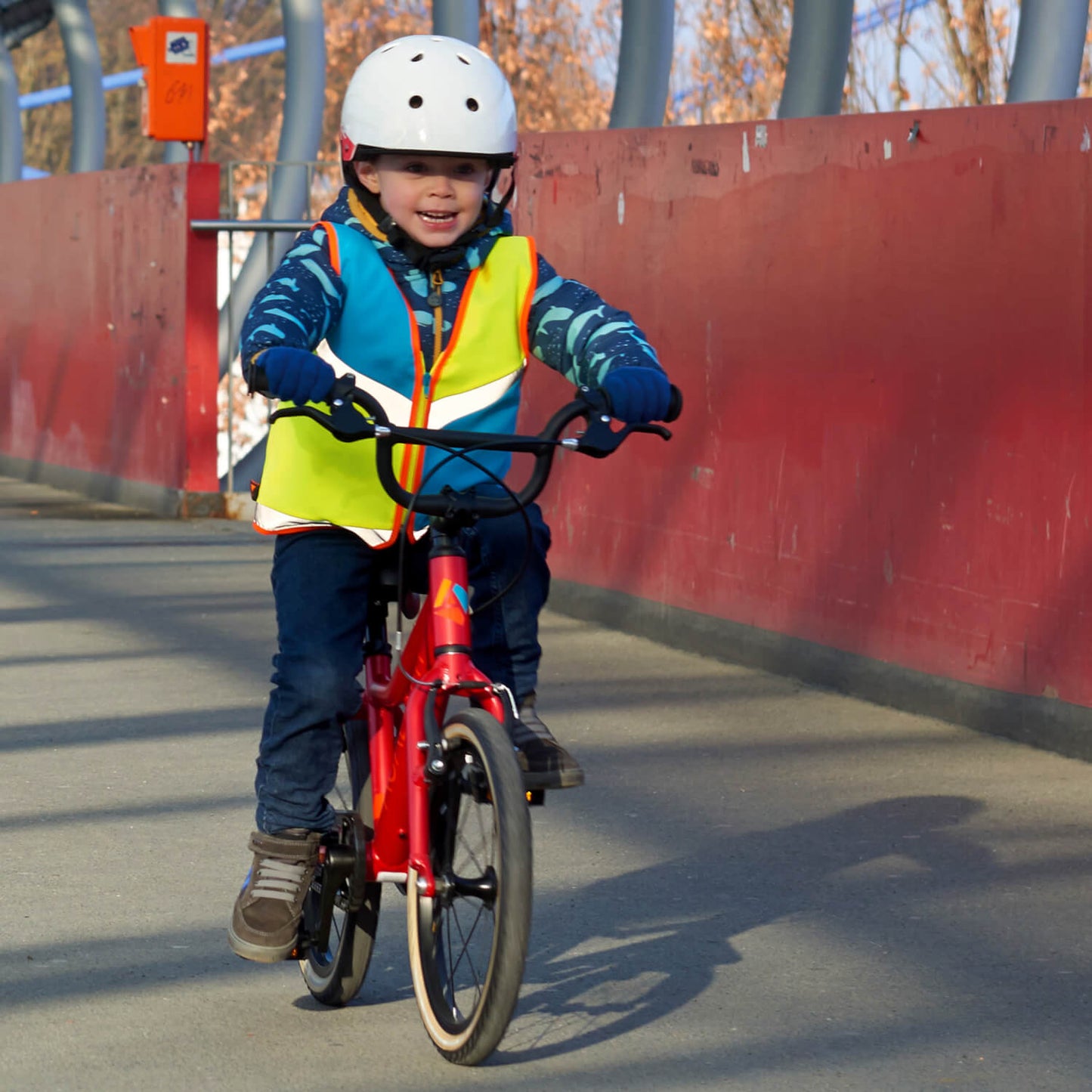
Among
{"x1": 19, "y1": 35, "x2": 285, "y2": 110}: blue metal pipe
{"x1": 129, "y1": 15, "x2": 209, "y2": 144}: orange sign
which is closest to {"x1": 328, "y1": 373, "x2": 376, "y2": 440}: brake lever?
{"x1": 129, "y1": 15, "x2": 209, "y2": 144}: orange sign

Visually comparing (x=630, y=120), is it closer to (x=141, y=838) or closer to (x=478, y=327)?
(x=141, y=838)

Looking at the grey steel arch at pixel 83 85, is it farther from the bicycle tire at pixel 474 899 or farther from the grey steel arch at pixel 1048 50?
the bicycle tire at pixel 474 899

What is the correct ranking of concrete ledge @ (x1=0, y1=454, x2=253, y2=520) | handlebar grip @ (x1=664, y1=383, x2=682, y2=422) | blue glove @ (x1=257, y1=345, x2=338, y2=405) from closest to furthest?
blue glove @ (x1=257, y1=345, x2=338, y2=405), handlebar grip @ (x1=664, y1=383, x2=682, y2=422), concrete ledge @ (x1=0, y1=454, x2=253, y2=520)

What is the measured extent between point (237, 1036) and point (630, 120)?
24.6ft

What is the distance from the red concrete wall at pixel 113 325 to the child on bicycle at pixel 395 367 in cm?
935

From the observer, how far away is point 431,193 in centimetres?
402

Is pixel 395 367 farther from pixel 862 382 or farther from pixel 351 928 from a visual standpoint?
pixel 862 382

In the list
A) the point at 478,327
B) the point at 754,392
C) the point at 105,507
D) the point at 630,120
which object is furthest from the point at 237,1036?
the point at 105,507

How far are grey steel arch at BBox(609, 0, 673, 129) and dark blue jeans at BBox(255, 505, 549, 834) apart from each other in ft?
22.7

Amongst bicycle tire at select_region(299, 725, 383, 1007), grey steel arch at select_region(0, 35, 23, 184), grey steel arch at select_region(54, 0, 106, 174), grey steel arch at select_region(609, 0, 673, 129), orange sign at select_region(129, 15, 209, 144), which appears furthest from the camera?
grey steel arch at select_region(0, 35, 23, 184)

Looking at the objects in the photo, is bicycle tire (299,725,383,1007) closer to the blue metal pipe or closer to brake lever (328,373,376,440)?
brake lever (328,373,376,440)

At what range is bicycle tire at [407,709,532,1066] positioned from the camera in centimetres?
359

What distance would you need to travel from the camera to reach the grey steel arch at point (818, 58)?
9.11 metres

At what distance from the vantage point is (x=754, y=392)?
27.1 feet
